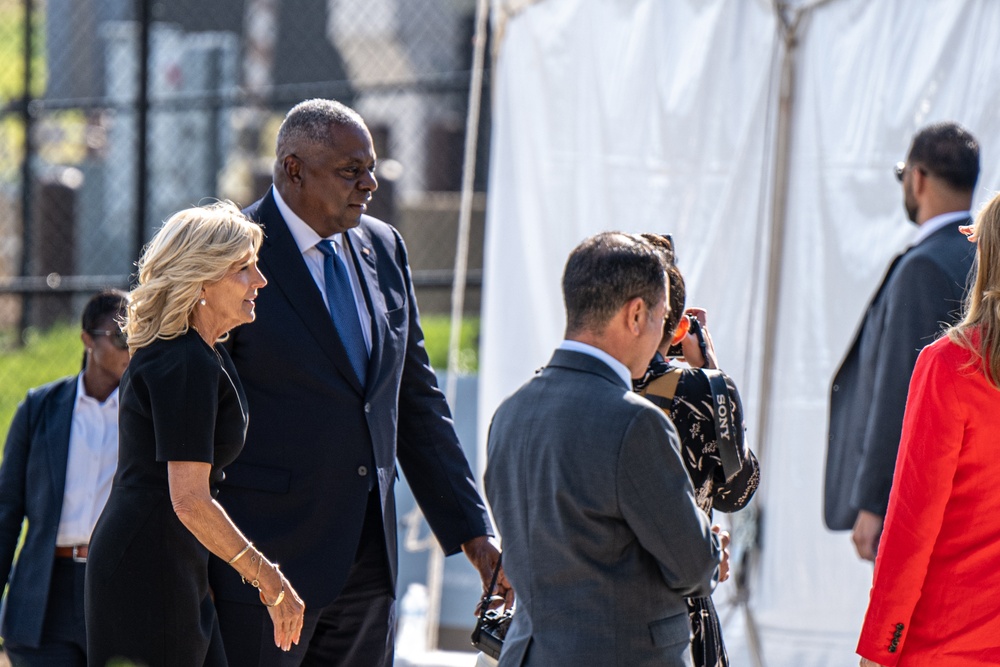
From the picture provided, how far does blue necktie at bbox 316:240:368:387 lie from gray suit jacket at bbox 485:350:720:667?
0.92 m

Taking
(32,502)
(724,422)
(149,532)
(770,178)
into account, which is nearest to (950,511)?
(724,422)

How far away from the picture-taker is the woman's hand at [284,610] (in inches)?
110

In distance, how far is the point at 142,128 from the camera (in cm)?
639

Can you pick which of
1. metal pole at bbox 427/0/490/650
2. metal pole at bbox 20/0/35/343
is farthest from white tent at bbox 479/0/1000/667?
metal pole at bbox 20/0/35/343

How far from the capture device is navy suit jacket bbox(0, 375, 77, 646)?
3.76 meters

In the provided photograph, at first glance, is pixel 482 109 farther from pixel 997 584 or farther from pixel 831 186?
pixel 997 584

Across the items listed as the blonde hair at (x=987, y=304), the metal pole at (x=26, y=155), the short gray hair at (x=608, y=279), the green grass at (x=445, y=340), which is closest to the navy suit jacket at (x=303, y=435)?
the short gray hair at (x=608, y=279)

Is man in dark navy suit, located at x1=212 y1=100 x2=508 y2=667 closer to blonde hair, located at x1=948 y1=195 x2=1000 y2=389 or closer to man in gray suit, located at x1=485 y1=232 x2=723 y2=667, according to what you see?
man in gray suit, located at x1=485 y1=232 x2=723 y2=667

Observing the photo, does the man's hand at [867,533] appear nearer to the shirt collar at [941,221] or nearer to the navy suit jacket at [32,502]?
the shirt collar at [941,221]

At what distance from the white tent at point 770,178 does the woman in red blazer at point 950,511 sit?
194 centimetres

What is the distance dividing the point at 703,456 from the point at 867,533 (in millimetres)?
1532

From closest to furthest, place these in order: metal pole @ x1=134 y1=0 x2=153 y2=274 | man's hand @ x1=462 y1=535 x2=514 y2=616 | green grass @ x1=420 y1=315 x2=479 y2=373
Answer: man's hand @ x1=462 y1=535 x2=514 y2=616 < metal pole @ x1=134 y1=0 x2=153 y2=274 < green grass @ x1=420 y1=315 x2=479 y2=373

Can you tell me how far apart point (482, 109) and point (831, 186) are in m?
3.53

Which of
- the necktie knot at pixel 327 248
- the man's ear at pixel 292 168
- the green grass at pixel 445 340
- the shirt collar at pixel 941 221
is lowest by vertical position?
the green grass at pixel 445 340
